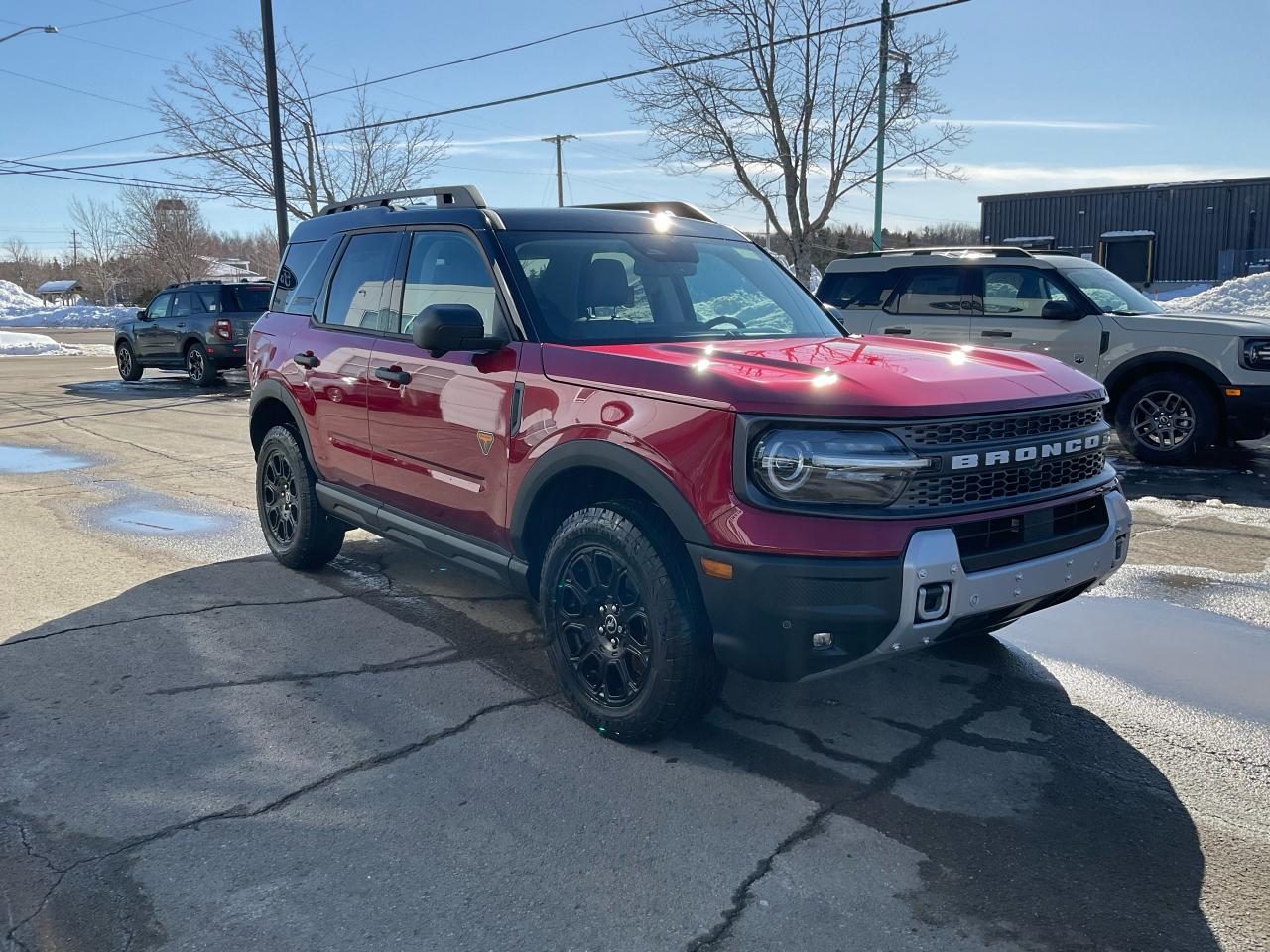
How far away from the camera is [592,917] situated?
2.62 m

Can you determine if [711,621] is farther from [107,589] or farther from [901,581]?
[107,589]

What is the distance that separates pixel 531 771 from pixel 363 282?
9.29 ft

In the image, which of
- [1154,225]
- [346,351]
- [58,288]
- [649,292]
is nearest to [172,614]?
[346,351]

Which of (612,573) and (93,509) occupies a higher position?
(612,573)

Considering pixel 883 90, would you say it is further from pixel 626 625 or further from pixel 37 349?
pixel 37 349

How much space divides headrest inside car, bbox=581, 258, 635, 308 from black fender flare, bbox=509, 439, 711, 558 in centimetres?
83

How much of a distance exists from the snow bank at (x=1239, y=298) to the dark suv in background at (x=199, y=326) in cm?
1896

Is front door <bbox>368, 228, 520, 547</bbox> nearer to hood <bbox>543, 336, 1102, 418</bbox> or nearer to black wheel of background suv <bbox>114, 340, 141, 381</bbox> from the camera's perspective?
hood <bbox>543, 336, 1102, 418</bbox>

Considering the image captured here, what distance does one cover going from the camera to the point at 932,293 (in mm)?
10367

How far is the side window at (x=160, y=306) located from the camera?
1869 cm

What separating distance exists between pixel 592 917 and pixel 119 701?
2.40 meters

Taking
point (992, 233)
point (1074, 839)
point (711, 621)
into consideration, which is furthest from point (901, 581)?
point (992, 233)

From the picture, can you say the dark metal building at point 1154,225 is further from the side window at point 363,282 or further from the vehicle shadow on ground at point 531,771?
the vehicle shadow on ground at point 531,771


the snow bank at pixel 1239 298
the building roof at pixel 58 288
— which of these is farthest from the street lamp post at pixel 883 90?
the building roof at pixel 58 288
